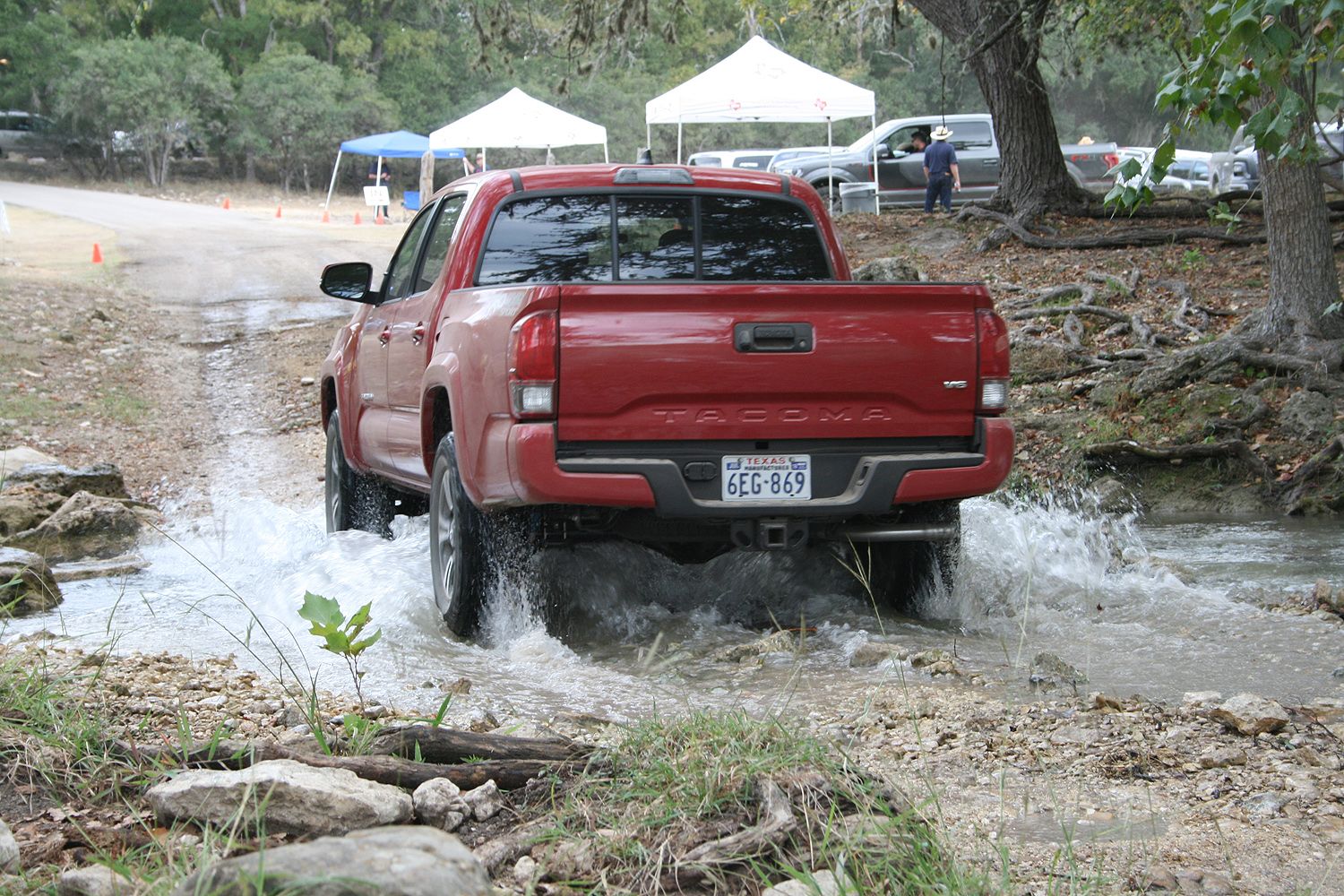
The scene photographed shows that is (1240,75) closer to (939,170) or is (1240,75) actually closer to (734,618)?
(734,618)

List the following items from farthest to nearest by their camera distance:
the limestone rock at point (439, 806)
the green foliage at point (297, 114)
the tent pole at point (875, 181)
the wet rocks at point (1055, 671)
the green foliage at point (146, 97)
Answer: the green foliage at point (297, 114)
the green foliage at point (146, 97)
the tent pole at point (875, 181)
the wet rocks at point (1055, 671)
the limestone rock at point (439, 806)

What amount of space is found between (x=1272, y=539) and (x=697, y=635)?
3824 millimetres

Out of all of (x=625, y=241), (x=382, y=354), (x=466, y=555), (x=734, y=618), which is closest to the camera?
(x=466, y=555)

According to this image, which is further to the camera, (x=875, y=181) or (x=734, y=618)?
(x=875, y=181)

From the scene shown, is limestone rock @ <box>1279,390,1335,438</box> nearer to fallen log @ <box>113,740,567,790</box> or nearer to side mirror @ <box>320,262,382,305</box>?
side mirror @ <box>320,262,382,305</box>

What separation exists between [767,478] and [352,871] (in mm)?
3018

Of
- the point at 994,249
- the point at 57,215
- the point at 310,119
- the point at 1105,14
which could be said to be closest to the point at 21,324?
the point at 994,249

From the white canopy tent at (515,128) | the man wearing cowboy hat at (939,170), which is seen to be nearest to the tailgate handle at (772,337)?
the man wearing cowboy hat at (939,170)

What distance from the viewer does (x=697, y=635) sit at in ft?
18.6

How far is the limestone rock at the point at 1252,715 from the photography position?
12.9 ft

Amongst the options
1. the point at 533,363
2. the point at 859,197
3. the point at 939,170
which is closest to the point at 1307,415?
the point at 533,363

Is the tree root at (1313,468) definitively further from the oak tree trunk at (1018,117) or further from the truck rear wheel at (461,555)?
the oak tree trunk at (1018,117)

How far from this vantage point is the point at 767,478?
517cm

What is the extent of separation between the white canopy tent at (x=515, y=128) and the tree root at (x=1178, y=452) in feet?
76.8
